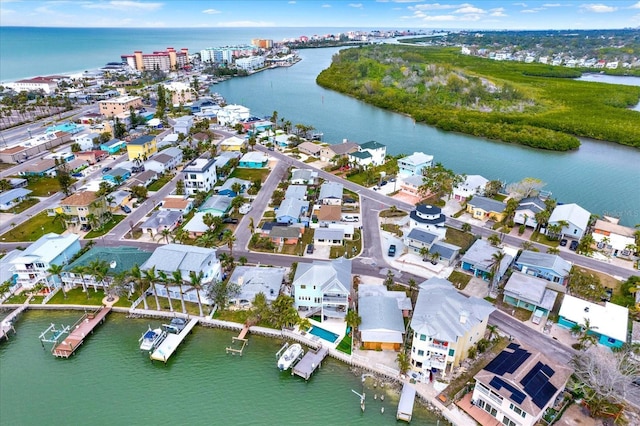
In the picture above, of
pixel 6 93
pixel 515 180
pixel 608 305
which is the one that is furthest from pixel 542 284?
pixel 6 93

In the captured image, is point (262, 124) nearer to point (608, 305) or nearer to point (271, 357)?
point (271, 357)

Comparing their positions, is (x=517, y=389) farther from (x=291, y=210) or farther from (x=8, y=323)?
(x=8, y=323)

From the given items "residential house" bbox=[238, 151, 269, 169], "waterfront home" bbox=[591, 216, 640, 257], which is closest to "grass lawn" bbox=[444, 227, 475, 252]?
"waterfront home" bbox=[591, 216, 640, 257]

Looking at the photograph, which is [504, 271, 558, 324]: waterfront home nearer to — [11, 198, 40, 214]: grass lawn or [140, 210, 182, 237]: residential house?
[140, 210, 182, 237]: residential house

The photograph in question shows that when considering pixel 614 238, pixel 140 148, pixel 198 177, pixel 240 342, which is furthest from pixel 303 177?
pixel 614 238

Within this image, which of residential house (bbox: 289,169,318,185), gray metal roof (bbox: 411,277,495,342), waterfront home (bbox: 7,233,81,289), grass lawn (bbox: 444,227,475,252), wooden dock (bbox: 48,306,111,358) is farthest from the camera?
residential house (bbox: 289,169,318,185)

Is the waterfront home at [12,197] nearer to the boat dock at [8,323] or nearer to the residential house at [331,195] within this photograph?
the boat dock at [8,323]

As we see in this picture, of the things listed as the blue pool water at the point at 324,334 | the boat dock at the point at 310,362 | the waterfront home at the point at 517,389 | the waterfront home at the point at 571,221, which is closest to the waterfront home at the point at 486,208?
the waterfront home at the point at 571,221
